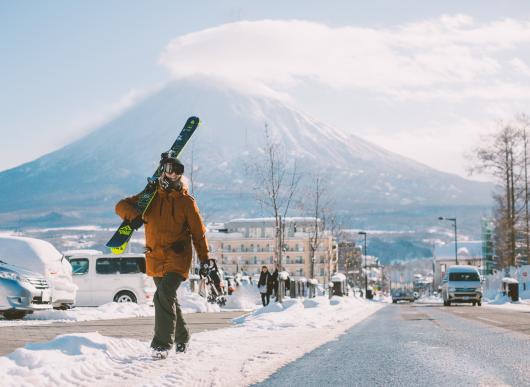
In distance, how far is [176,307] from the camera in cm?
775

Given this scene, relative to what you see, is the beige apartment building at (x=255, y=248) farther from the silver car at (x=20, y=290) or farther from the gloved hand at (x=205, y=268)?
the gloved hand at (x=205, y=268)

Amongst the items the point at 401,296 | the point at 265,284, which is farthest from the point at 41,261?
the point at 401,296

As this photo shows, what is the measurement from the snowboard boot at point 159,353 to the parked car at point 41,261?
10.4 m

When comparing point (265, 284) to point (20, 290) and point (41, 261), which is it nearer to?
point (41, 261)

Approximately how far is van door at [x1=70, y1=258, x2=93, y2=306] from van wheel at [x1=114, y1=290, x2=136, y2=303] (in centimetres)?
87

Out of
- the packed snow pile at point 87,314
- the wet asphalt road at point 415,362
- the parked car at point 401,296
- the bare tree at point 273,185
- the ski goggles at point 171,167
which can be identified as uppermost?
the bare tree at point 273,185

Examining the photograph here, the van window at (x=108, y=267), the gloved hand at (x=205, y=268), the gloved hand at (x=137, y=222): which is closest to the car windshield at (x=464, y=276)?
the van window at (x=108, y=267)

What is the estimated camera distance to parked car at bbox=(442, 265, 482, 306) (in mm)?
33906

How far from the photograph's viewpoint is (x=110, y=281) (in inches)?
936

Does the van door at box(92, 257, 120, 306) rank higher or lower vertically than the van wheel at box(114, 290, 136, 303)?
higher

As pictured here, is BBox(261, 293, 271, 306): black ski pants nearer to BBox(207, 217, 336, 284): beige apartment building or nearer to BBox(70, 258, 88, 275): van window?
Answer: BBox(70, 258, 88, 275): van window

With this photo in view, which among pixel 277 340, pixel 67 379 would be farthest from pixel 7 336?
pixel 67 379

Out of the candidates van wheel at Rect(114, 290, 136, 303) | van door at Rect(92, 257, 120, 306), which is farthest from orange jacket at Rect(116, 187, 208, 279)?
van door at Rect(92, 257, 120, 306)

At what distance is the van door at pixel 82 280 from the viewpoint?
937 inches
